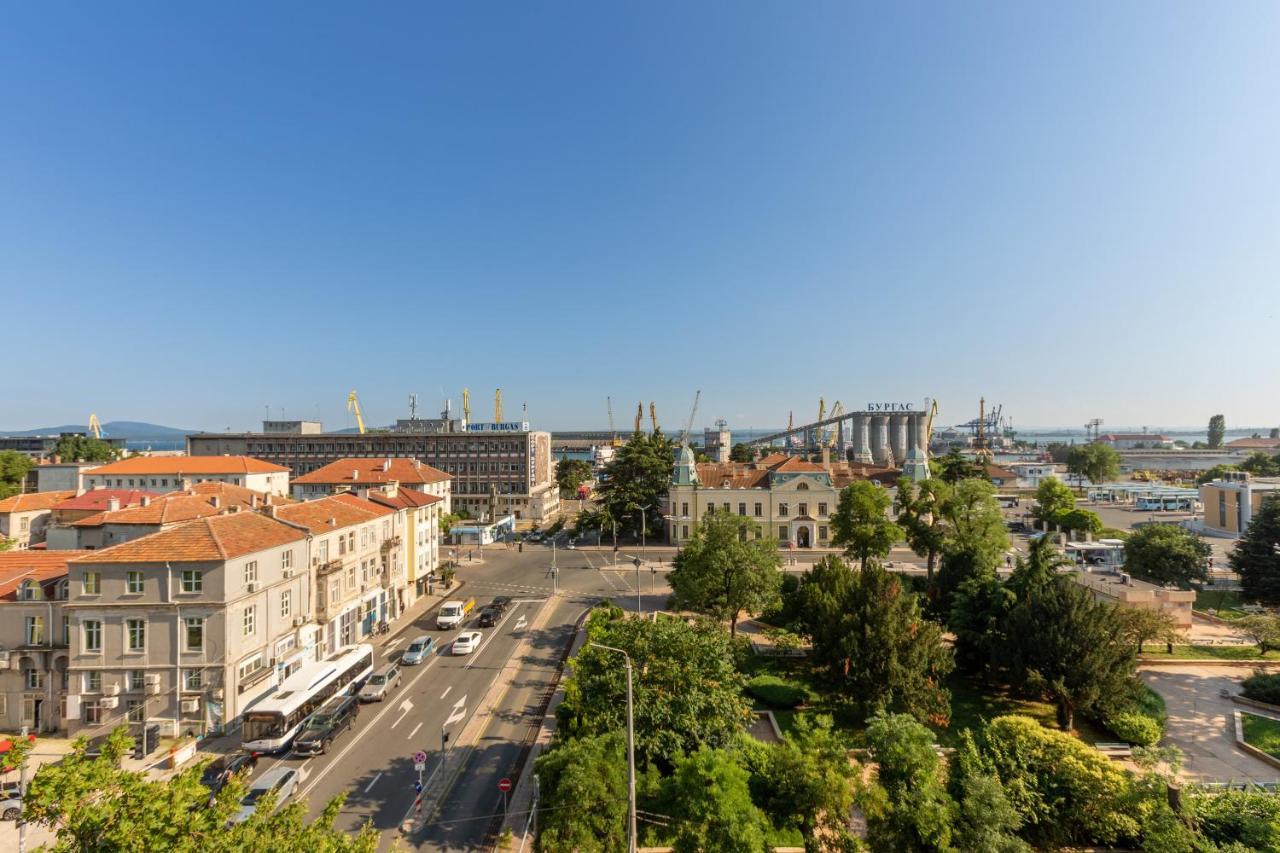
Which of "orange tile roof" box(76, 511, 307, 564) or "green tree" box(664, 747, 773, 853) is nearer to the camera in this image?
"green tree" box(664, 747, 773, 853)

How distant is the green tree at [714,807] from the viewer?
19.2 m

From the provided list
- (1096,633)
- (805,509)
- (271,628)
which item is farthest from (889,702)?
(805,509)

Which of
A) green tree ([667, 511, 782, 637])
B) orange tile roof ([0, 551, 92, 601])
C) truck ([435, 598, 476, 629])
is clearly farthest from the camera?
truck ([435, 598, 476, 629])

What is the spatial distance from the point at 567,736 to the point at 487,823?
4.35 meters

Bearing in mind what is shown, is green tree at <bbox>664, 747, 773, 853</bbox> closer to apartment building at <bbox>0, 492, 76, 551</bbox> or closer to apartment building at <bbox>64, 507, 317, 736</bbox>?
apartment building at <bbox>64, 507, 317, 736</bbox>

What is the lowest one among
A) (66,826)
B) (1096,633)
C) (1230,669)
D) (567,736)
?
(1230,669)

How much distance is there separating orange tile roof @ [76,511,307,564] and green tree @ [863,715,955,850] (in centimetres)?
3151

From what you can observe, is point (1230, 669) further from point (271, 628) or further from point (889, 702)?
point (271, 628)

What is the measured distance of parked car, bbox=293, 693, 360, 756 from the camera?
93.7 feet

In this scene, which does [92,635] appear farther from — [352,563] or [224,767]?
[352,563]

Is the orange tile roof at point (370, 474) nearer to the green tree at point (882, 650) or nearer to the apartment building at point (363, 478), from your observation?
the apartment building at point (363, 478)

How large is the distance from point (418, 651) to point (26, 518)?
151ft

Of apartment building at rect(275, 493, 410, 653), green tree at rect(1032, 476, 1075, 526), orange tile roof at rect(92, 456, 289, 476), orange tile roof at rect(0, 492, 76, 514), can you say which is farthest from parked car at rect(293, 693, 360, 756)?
green tree at rect(1032, 476, 1075, 526)

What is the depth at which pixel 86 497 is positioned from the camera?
171 feet
